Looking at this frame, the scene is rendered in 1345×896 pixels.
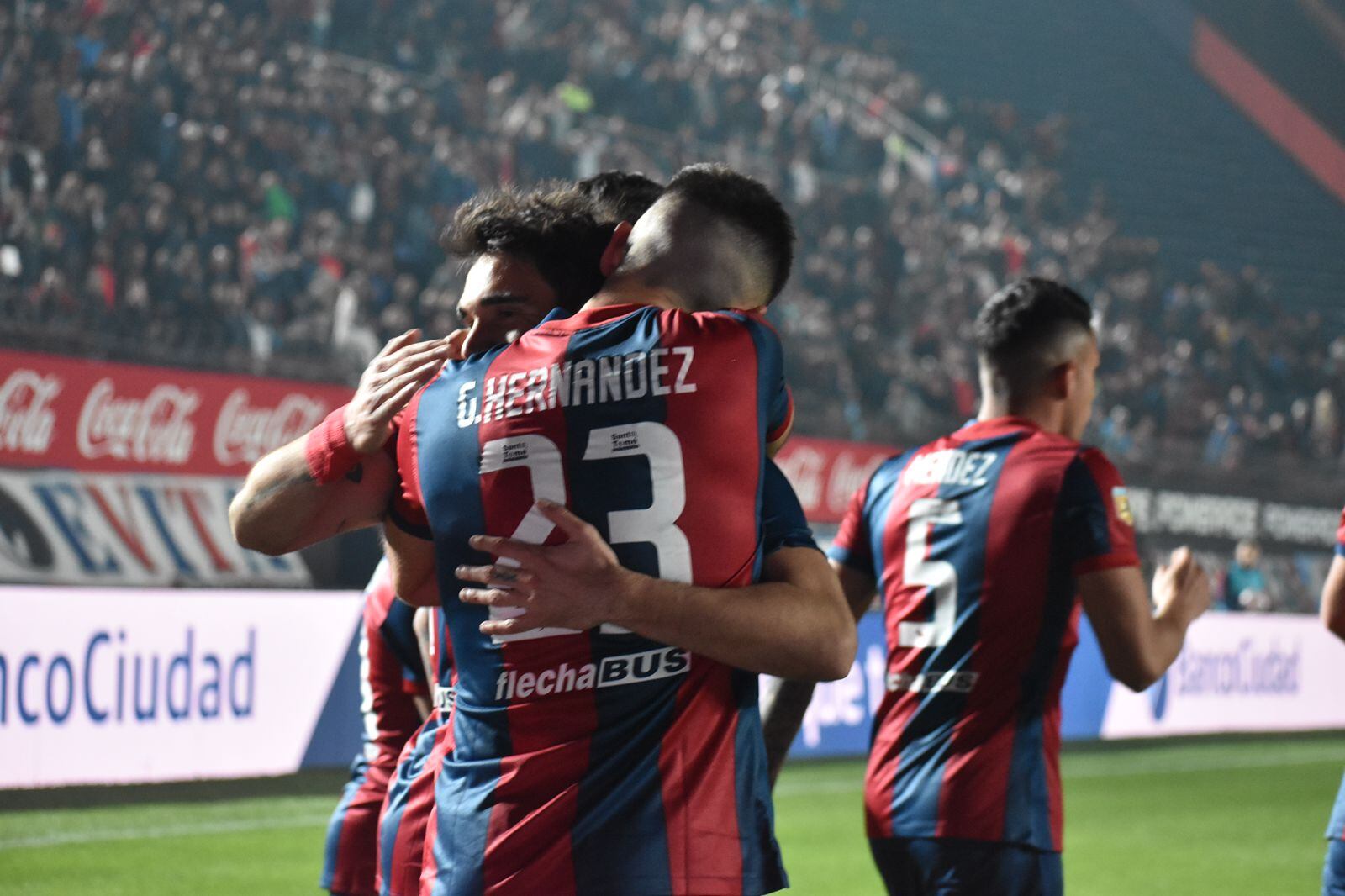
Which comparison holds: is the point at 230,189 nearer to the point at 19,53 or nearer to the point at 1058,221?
the point at 19,53

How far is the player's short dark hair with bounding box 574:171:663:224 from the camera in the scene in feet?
7.78

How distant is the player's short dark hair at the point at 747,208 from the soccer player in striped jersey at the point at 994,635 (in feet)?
3.63

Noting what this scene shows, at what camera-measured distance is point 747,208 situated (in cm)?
205

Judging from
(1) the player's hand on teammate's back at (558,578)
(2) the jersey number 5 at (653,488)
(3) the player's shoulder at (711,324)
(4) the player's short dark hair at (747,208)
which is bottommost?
(1) the player's hand on teammate's back at (558,578)

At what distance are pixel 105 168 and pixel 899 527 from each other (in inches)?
424

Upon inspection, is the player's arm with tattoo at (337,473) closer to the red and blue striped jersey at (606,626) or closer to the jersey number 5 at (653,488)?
the red and blue striped jersey at (606,626)

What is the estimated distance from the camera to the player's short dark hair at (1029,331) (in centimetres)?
330

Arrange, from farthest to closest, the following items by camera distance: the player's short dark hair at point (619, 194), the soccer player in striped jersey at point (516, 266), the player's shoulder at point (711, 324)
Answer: the player's short dark hair at point (619, 194) → the soccer player in striped jersey at point (516, 266) → the player's shoulder at point (711, 324)

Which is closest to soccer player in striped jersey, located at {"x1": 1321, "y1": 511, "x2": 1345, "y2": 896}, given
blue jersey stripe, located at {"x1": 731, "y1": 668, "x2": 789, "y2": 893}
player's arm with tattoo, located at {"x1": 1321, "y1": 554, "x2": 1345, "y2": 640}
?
player's arm with tattoo, located at {"x1": 1321, "y1": 554, "x2": 1345, "y2": 640}

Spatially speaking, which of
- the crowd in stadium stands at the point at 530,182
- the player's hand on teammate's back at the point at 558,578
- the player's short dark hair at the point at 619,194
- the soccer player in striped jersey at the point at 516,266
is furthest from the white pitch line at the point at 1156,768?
the player's hand on teammate's back at the point at 558,578

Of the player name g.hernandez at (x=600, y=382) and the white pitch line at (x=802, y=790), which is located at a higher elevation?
the player name g.hernandez at (x=600, y=382)

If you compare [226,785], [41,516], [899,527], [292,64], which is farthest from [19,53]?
[899,527]

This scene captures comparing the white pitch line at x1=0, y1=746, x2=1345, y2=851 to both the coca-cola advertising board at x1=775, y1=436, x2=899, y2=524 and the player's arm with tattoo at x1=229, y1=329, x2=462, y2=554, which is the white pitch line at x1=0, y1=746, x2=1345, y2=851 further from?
the player's arm with tattoo at x1=229, y1=329, x2=462, y2=554

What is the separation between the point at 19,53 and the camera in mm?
12211
